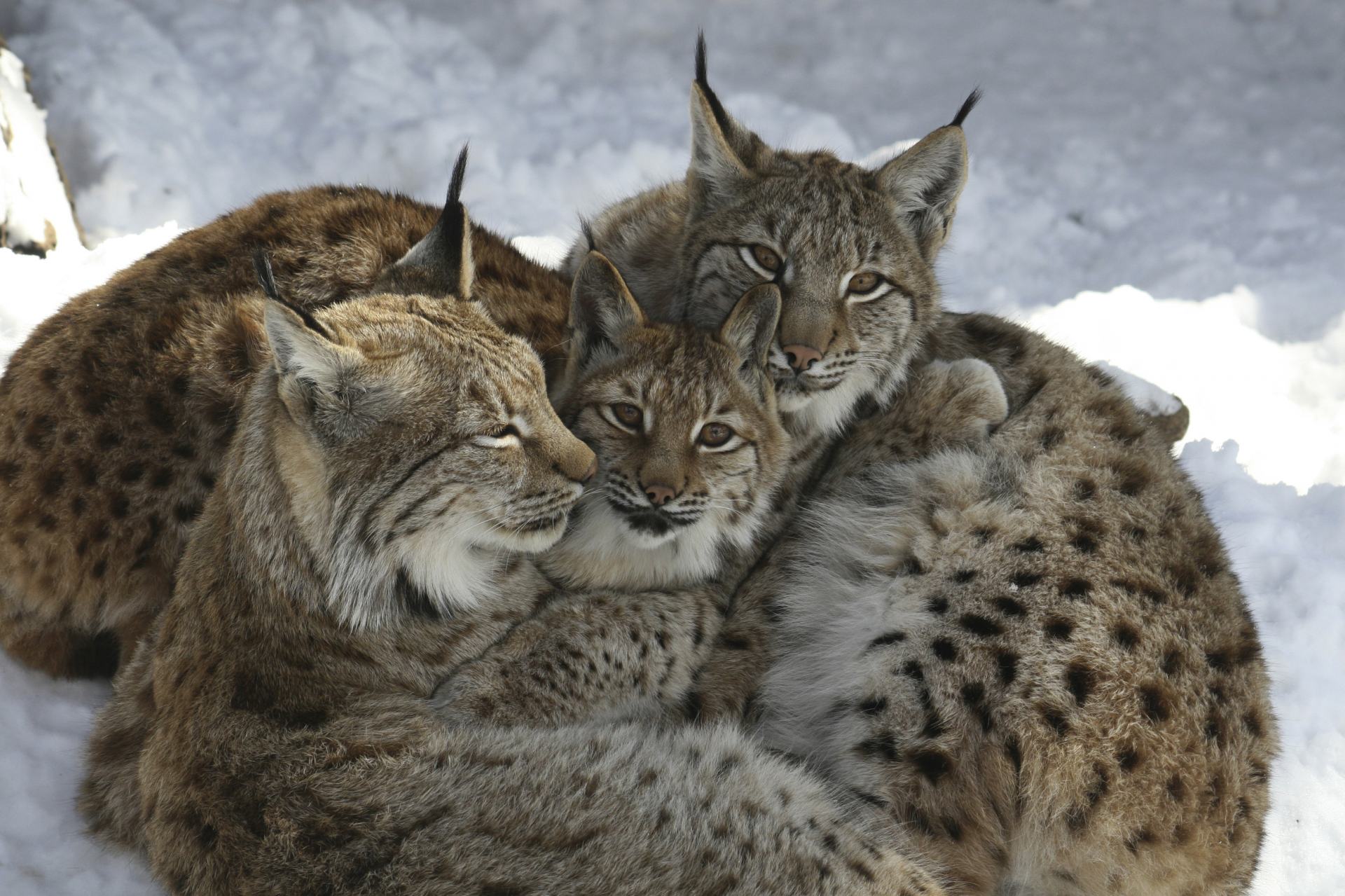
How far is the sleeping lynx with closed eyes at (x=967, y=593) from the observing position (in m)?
3.39

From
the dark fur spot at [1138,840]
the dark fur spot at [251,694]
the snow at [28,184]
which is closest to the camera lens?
the dark fur spot at [251,694]

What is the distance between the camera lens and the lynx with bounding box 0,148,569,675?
3818mm

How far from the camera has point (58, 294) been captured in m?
5.50

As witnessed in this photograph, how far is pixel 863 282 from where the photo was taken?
13.8ft

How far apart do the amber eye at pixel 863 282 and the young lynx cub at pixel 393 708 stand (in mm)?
1189

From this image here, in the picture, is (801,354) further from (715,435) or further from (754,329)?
Answer: (715,435)

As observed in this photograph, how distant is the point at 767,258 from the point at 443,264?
1.08 meters

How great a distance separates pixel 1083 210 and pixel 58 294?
5.60m

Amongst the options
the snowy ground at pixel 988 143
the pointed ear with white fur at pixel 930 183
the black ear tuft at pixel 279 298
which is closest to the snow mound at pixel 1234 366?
the snowy ground at pixel 988 143

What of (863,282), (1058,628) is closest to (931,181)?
(863,282)

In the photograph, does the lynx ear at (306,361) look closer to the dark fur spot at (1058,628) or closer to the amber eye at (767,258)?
the amber eye at (767,258)

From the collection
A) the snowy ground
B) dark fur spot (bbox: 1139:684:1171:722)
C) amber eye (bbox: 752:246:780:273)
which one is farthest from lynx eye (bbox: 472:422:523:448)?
the snowy ground

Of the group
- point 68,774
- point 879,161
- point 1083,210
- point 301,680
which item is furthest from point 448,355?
point 1083,210

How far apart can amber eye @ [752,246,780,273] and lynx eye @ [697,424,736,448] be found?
665 millimetres
